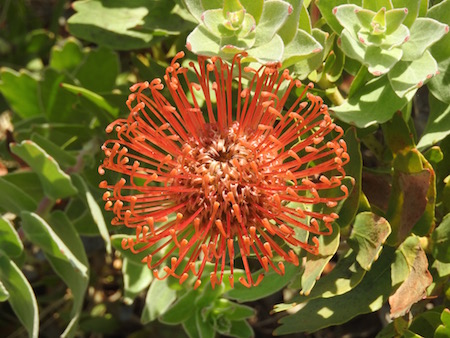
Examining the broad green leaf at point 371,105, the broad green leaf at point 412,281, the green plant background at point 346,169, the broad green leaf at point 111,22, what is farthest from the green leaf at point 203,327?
the broad green leaf at point 111,22

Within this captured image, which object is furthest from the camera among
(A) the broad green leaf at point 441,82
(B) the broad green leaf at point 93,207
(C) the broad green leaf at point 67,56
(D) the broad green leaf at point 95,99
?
(C) the broad green leaf at point 67,56

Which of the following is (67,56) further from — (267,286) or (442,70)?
(442,70)

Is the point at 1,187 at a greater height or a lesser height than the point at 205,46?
lesser

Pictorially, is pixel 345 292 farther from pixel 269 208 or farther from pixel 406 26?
pixel 406 26

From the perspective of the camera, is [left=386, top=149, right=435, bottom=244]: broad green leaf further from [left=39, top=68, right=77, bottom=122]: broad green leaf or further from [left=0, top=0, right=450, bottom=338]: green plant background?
[left=39, top=68, right=77, bottom=122]: broad green leaf

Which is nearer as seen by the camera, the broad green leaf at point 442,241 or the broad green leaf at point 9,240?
the broad green leaf at point 442,241

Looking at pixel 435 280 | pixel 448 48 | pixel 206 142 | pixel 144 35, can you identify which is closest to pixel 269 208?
pixel 206 142

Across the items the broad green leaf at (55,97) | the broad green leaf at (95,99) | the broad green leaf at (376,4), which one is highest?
the broad green leaf at (376,4)

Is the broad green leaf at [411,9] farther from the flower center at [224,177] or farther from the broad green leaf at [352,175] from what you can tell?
the flower center at [224,177]
